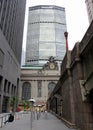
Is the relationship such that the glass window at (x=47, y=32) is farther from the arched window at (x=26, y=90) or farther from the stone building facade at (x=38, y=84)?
the arched window at (x=26, y=90)

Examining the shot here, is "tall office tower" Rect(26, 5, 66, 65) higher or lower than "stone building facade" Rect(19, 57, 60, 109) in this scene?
higher

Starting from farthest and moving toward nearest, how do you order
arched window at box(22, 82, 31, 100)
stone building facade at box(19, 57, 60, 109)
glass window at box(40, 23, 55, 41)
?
glass window at box(40, 23, 55, 41) → arched window at box(22, 82, 31, 100) → stone building facade at box(19, 57, 60, 109)

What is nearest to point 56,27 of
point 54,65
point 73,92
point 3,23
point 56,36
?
point 56,36

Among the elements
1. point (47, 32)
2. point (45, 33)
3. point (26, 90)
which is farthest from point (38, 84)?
point (47, 32)

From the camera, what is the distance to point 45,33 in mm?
145125

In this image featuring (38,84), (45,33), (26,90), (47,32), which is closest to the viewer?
(26,90)

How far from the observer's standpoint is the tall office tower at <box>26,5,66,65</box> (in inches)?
5330

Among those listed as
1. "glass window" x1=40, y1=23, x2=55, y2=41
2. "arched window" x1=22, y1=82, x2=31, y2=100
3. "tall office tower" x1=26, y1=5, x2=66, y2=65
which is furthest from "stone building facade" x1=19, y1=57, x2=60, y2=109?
"glass window" x1=40, y1=23, x2=55, y2=41

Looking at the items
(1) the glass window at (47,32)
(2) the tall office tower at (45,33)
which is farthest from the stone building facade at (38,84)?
(1) the glass window at (47,32)

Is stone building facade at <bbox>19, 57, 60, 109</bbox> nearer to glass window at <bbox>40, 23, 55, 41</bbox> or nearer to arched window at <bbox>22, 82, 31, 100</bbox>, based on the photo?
arched window at <bbox>22, 82, 31, 100</bbox>

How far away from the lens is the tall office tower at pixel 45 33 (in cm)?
13538

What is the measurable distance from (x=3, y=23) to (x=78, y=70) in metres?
37.0

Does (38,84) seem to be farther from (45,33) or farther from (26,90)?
(45,33)

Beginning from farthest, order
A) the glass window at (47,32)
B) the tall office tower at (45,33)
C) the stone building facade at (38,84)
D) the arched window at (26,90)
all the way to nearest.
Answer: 1. the glass window at (47,32)
2. the tall office tower at (45,33)
3. the arched window at (26,90)
4. the stone building facade at (38,84)
